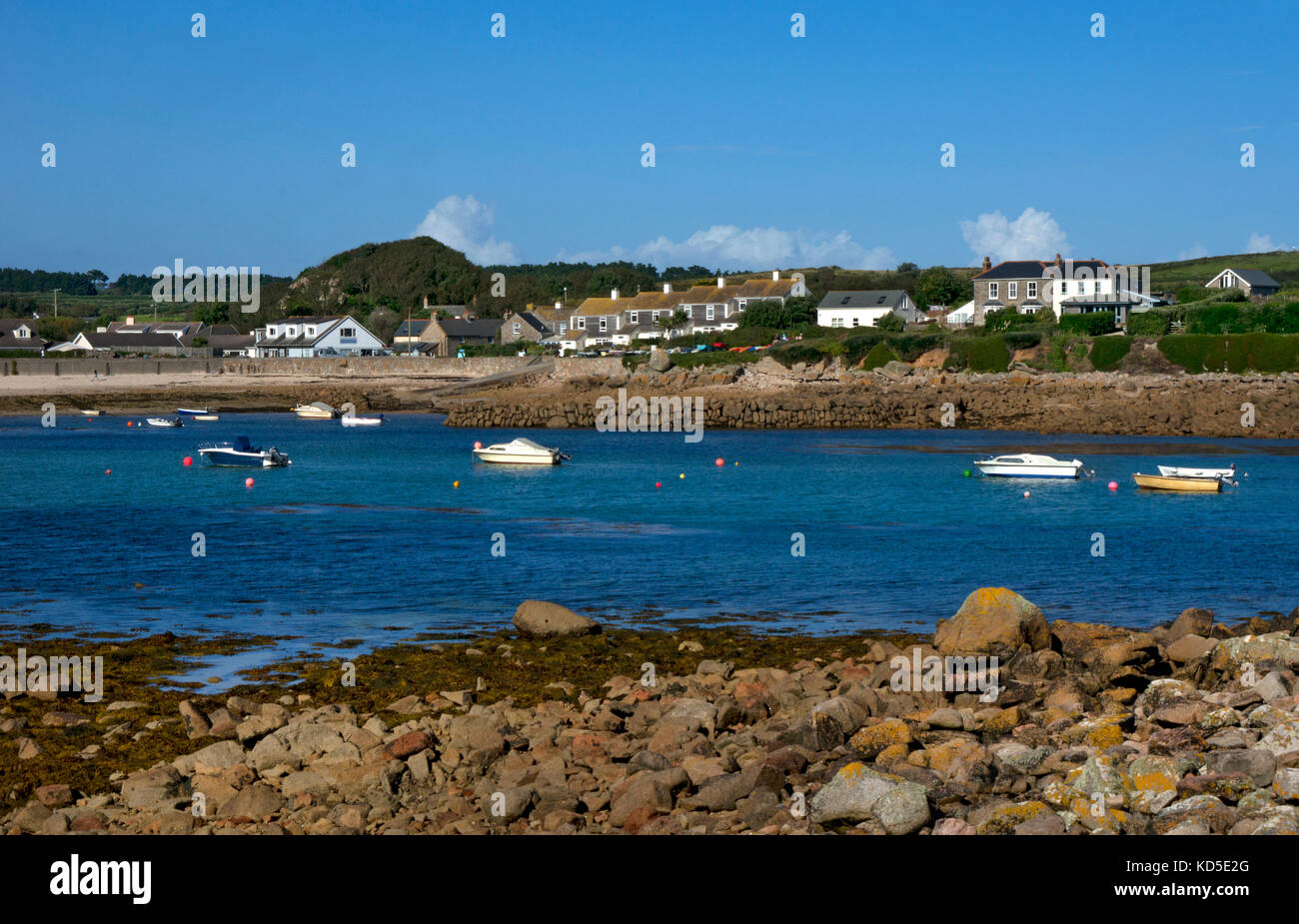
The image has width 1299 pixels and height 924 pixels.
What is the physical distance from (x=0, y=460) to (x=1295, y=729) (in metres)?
62.1

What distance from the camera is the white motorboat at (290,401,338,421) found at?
318ft

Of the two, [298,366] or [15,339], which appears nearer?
[298,366]

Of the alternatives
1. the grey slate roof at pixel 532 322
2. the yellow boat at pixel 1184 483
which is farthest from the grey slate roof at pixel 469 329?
the yellow boat at pixel 1184 483

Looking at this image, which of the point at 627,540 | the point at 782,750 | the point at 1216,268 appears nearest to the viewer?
the point at 782,750

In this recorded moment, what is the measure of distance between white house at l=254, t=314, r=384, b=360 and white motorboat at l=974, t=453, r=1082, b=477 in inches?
3775

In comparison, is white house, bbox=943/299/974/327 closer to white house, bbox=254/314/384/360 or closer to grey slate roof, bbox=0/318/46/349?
white house, bbox=254/314/384/360

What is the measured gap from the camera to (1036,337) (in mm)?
92812

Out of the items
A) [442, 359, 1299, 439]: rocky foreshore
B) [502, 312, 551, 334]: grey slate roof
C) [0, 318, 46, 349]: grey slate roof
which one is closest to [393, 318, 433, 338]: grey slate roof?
[502, 312, 551, 334]: grey slate roof

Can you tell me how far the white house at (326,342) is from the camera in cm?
13562

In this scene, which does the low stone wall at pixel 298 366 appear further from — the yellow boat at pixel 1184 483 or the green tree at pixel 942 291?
the yellow boat at pixel 1184 483

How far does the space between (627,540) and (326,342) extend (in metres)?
109

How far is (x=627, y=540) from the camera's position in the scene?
114ft

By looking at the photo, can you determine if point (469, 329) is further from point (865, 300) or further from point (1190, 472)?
point (1190, 472)

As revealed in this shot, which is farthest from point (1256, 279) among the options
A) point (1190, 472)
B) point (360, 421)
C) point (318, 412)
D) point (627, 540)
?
point (627, 540)
